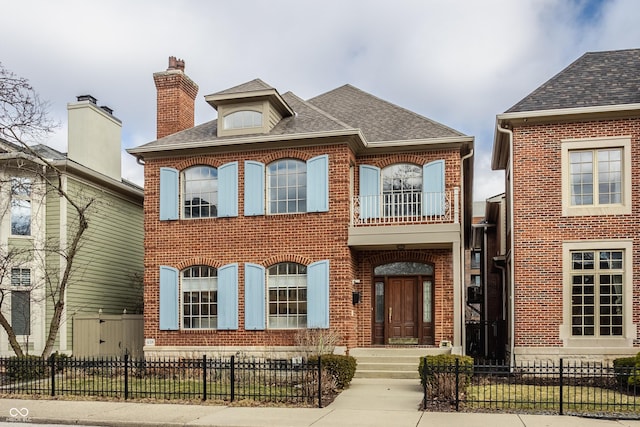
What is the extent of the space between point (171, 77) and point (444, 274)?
1025 centimetres

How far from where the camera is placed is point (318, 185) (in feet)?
60.8

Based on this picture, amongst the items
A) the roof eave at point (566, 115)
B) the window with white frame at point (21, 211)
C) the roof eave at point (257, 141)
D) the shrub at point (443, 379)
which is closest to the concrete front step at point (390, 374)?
the shrub at point (443, 379)

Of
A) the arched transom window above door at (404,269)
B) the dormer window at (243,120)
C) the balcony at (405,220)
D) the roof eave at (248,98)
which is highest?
the roof eave at (248,98)

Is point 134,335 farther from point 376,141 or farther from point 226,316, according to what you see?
point 376,141

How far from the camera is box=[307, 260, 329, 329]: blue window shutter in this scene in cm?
1817

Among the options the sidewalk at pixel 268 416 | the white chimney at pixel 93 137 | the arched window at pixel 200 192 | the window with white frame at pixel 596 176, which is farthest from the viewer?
the white chimney at pixel 93 137

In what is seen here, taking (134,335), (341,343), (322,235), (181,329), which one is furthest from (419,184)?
(134,335)

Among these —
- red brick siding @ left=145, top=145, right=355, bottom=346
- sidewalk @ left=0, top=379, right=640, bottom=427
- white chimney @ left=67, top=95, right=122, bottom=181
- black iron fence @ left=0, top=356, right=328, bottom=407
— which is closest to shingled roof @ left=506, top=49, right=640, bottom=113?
red brick siding @ left=145, top=145, right=355, bottom=346

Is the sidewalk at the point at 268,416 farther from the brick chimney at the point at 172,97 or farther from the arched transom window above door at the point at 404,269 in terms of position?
the brick chimney at the point at 172,97

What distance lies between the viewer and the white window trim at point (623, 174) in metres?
16.5

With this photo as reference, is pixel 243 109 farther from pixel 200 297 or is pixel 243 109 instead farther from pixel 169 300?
pixel 169 300

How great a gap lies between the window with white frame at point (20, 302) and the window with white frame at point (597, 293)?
1507 cm

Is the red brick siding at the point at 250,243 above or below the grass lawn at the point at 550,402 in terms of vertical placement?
above

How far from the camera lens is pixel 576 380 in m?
15.2
